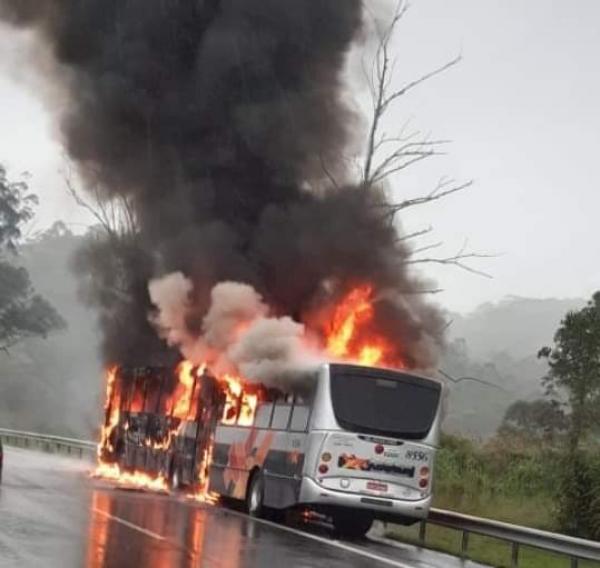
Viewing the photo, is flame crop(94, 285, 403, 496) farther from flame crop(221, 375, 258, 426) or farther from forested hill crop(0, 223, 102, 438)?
forested hill crop(0, 223, 102, 438)

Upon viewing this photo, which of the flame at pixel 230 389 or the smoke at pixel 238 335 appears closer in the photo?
the smoke at pixel 238 335

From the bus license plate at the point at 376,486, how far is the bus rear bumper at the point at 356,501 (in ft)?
0.41

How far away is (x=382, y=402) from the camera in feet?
56.8

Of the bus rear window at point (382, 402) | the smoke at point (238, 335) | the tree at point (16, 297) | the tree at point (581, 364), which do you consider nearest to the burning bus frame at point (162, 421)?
the smoke at point (238, 335)

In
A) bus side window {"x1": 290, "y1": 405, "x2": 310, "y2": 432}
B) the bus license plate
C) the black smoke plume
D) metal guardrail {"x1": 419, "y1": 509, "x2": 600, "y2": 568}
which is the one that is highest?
the black smoke plume

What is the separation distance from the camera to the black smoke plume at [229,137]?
77.2 feet

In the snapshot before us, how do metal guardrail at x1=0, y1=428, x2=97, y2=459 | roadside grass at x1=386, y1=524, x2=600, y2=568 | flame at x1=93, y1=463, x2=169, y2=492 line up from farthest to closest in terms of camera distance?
metal guardrail at x1=0, y1=428, x2=97, y2=459 < flame at x1=93, y1=463, x2=169, y2=492 < roadside grass at x1=386, y1=524, x2=600, y2=568

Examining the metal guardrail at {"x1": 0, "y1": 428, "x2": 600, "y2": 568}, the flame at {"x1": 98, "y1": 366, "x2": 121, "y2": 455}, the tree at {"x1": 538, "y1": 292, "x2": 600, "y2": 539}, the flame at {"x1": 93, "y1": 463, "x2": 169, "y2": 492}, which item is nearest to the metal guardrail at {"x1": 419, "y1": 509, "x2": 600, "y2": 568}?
the metal guardrail at {"x1": 0, "y1": 428, "x2": 600, "y2": 568}

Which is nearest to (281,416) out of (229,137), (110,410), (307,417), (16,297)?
(307,417)

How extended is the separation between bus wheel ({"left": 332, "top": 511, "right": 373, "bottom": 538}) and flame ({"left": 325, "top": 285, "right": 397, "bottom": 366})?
281cm

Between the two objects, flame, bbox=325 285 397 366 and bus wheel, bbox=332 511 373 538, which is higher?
flame, bbox=325 285 397 366

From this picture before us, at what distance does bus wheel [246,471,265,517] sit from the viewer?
18.8 meters

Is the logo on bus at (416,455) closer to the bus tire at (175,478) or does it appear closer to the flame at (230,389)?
the flame at (230,389)

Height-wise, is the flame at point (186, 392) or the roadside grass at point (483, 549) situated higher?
the flame at point (186, 392)
